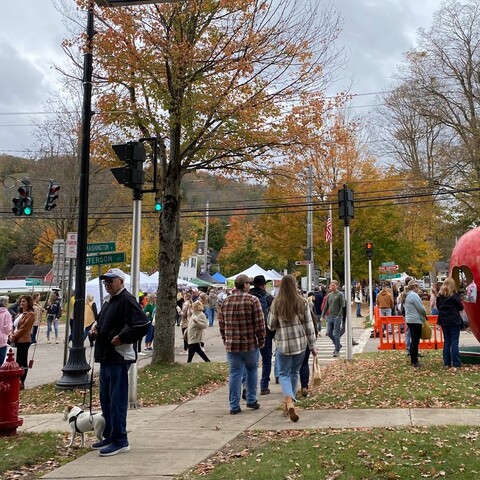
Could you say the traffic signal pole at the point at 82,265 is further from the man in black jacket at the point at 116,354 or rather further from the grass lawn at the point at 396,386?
the man in black jacket at the point at 116,354

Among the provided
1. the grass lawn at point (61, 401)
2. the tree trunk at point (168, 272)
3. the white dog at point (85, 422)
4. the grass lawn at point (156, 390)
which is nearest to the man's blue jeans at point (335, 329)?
the grass lawn at point (61, 401)

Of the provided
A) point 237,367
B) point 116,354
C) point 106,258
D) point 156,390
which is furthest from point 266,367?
point 116,354

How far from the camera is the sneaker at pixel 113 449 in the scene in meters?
6.42

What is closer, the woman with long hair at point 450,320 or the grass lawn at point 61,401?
the grass lawn at point 61,401

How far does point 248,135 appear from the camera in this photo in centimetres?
1278

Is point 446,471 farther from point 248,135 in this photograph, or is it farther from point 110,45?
point 110,45

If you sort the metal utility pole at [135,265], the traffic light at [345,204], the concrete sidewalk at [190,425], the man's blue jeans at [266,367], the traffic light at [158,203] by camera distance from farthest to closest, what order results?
the traffic light at [345,204], the traffic light at [158,203], the man's blue jeans at [266,367], the metal utility pole at [135,265], the concrete sidewalk at [190,425]

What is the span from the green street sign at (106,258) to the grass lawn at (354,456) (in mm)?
5909

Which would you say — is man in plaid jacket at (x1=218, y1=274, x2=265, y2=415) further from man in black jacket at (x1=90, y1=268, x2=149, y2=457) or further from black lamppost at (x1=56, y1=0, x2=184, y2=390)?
black lamppost at (x1=56, y1=0, x2=184, y2=390)

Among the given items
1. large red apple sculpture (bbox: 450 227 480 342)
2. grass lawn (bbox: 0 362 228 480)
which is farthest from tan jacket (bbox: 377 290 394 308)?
grass lawn (bbox: 0 362 228 480)

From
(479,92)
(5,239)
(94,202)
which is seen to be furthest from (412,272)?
(5,239)

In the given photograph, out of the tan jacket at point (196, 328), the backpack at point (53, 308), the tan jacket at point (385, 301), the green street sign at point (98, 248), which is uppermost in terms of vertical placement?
the green street sign at point (98, 248)

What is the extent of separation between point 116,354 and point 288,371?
263cm

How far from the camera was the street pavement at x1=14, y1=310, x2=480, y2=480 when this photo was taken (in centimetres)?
594
